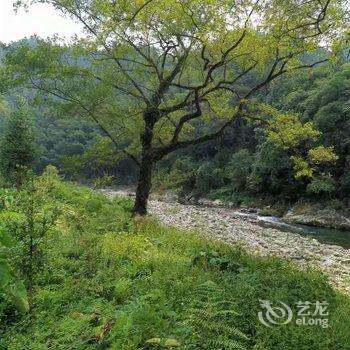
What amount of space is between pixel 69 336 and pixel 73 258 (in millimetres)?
2999

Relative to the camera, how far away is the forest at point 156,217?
191 inches

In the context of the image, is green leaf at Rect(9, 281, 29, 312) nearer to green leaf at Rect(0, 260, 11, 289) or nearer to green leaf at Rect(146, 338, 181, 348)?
green leaf at Rect(0, 260, 11, 289)

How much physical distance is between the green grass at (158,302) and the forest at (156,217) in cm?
3

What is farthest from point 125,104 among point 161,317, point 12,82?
point 161,317

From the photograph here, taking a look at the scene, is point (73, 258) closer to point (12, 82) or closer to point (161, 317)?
point (161, 317)

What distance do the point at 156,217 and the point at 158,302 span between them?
37.3 feet

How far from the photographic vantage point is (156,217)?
17.0 m

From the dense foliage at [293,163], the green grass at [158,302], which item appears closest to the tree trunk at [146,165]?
the green grass at [158,302]

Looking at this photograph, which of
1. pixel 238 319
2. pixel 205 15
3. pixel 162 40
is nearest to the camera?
pixel 238 319

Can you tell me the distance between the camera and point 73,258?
7457 mm

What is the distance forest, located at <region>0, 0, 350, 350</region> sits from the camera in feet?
15.9

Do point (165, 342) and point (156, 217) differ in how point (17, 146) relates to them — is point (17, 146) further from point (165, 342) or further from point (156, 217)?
point (165, 342)

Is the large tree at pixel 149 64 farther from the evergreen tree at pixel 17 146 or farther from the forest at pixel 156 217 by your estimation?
the evergreen tree at pixel 17 146

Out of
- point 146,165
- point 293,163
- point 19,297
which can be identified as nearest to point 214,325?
point 19,297
